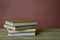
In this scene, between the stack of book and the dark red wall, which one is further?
the dark red wall

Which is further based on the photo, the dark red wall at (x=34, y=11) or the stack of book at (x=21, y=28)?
the dark red wall at (x=34, y=11)

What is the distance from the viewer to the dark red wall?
2.07 meters

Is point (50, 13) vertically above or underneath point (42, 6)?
underneath

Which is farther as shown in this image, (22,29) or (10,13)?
(10,13)

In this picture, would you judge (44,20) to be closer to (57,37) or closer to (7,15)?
(7,15)

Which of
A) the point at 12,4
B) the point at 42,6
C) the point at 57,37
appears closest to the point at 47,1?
the point at 42,6

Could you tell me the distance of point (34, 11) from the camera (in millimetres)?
2148

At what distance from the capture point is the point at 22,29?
3.37ft

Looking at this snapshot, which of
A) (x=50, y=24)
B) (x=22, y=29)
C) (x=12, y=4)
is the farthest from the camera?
(x=50, y=24)

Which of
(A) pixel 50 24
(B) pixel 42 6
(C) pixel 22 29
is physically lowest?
(A) pixel 50 24

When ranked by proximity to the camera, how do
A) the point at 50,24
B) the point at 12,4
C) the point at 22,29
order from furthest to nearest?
the point at 50,24
the point at 12,4
the point at 22,29

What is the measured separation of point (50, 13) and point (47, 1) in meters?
0.21

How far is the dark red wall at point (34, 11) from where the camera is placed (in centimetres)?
207

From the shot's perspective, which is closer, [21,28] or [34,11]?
[21,28]
